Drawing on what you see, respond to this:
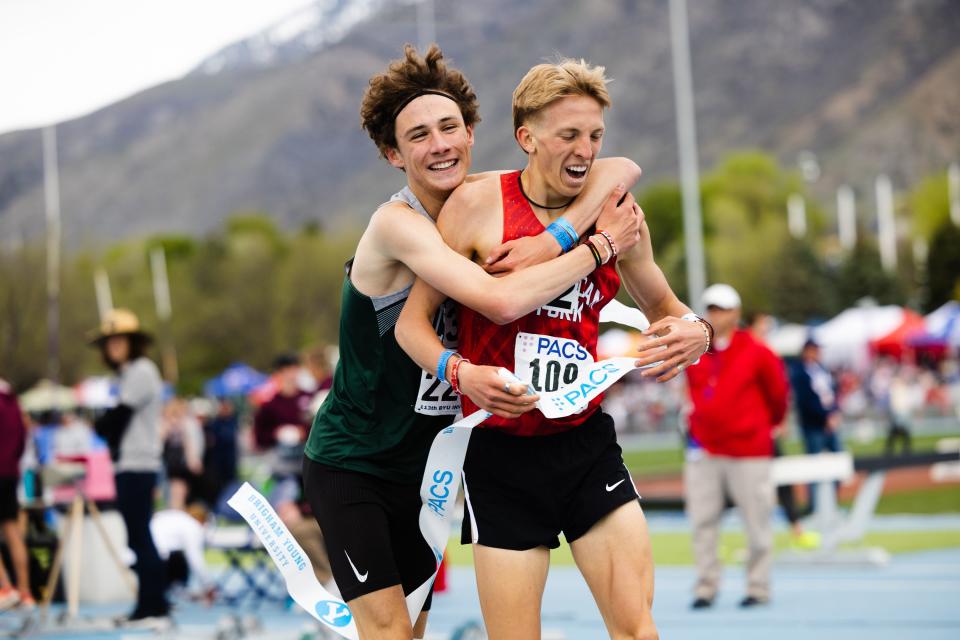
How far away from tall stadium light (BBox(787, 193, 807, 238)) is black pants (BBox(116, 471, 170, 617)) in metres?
86.9

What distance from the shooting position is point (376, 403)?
493 cm

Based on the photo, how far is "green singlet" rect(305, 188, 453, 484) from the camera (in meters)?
4.86

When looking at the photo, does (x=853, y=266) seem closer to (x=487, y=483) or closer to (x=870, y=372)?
(x=870, y=372)

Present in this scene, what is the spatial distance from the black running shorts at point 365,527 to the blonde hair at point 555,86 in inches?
55.8

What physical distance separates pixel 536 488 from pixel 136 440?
628cm

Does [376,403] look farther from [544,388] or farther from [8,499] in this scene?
[8,499]

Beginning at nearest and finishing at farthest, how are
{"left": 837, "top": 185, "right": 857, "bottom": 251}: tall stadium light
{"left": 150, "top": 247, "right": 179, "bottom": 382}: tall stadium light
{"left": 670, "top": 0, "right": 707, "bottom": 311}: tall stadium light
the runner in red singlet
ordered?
the runner in red singlet, {"left": 670, "top": 0, "right": 707, "bottom": 311}: tall stadium light, {"left": 150, "top": 247, "right": 179, "bottom": 382}: tall stadium light, {"left": 837, "top": 185, "right": 857, "bottom": 251}: tall stadium light

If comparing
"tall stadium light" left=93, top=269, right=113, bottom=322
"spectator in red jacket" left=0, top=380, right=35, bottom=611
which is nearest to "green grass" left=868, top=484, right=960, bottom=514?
"spectator in red jacket" left=0, top=380, right=35, bottom=611

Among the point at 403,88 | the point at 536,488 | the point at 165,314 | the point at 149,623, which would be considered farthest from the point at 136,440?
the point at 165,314

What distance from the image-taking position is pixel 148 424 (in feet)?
33.8

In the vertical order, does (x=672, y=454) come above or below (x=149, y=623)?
below

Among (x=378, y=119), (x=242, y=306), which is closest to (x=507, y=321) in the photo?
(x=378, y=119)

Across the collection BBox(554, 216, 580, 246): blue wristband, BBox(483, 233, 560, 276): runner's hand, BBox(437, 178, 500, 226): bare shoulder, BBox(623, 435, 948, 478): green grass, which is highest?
BBox(437, 178, 500, 226): bare shoulder

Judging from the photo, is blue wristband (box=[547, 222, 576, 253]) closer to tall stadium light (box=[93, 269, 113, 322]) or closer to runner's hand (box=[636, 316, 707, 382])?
runner's hand (box=[636, 316, 707, 382])
